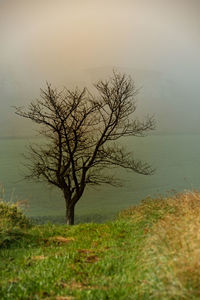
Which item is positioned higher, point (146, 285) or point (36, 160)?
point (36, 160)

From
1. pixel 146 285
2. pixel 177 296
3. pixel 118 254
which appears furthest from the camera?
pixel 118 254

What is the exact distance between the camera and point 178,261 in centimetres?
335

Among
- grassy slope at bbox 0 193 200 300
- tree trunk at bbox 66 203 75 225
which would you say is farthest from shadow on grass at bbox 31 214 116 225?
grassy slope at bbox 0 193 200 300

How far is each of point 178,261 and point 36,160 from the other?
6.26m

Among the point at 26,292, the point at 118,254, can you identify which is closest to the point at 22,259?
the point at 118,254

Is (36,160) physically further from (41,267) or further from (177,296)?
(177,296)

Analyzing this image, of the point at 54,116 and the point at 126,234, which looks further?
the point at 54,116

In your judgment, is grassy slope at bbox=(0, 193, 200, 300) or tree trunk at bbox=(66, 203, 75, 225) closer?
grassy slope at bbox=(0, 193, 200, 300)

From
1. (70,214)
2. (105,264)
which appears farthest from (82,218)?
(105,264)

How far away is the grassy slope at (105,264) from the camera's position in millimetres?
3236

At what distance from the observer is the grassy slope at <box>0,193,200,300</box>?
10.6ft

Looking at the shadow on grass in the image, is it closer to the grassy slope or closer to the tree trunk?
the tree trunk

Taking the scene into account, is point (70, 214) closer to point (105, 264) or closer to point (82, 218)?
point (82, 218)

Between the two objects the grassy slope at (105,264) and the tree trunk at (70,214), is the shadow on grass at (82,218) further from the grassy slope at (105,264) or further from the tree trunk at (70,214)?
the grassy slope at (105,264)
